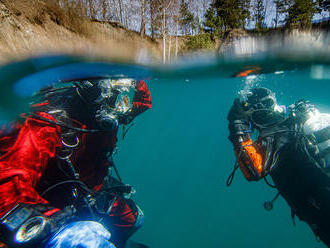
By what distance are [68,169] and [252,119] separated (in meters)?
3.72

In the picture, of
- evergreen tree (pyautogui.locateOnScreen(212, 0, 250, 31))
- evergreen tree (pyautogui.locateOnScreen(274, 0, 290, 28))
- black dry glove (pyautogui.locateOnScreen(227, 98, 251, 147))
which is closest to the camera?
black dry glove (pyautogui.locateOnScreen(227, 98, 251, 147))

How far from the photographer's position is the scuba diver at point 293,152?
287 cm

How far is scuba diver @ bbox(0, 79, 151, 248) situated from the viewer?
139cm

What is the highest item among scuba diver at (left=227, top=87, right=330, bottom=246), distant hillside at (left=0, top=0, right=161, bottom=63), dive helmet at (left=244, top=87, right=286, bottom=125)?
distant hillside at (left=0, top=0, right=161, bottom=63)

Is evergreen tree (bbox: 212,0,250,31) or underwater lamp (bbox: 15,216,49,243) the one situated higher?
evergreen tree (bbox: 212,0,250,31)

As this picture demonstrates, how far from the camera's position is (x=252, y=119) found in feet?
11.5

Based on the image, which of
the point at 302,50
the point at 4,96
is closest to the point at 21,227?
the point at 4,96

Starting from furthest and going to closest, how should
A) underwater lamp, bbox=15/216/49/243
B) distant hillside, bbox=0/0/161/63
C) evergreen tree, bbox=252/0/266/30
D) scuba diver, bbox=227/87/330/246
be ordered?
1. evergreen tree, bbox=252/0/266/30
2. distant hillside, bbox=0/0/161/63
3. scuba diver, bbox=227/87/330/246
4. underwater lamp, bbox=15/216/49/243

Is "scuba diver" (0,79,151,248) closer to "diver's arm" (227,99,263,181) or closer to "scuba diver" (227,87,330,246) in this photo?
"diver's arm" (227,99,263,181)

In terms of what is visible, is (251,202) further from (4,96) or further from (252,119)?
(4,96)

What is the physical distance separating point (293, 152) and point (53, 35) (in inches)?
331

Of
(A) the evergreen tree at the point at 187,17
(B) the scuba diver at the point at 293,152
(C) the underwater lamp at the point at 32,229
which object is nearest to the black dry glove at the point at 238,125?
(B) the scuba diver at the point at 293,152

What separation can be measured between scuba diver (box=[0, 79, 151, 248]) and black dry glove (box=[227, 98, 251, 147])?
2472 millimetres

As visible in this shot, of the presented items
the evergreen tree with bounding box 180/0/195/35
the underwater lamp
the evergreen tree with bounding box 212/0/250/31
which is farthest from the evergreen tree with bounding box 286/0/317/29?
the underwater lamp
